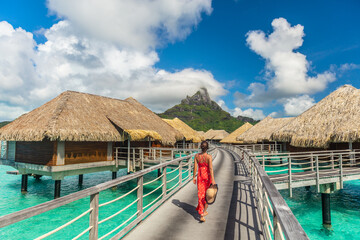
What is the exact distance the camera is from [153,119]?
23516mm

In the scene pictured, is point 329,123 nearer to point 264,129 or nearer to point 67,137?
point 264,129

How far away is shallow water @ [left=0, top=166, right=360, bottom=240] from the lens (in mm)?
9938

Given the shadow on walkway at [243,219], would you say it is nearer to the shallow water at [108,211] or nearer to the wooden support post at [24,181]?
the shallow water at [108,211]

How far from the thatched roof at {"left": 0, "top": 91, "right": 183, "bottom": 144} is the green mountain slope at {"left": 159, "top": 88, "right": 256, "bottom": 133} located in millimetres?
102478

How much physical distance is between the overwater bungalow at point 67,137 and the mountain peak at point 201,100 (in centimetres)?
15674

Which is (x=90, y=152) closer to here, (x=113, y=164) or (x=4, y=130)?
(x=113, y=164)

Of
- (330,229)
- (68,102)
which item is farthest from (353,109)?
(68,102)

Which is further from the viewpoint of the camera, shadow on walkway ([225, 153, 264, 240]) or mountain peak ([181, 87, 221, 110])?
mountain peak ([181, 87, 221, 110])

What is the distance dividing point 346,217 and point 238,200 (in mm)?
10120

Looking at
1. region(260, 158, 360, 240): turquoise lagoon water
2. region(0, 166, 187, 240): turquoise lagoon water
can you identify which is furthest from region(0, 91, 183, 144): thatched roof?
region(260, 158, 360, 240): turquoise lagoon water

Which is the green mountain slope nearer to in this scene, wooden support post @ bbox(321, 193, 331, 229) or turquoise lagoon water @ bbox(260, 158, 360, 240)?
turquoise lagoon water @ bbox(260, 158, 360, 240)

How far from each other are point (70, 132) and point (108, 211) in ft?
18.4

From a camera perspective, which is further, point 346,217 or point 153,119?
point 153,119

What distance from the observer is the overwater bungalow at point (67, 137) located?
44.5 feet
